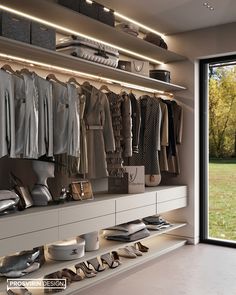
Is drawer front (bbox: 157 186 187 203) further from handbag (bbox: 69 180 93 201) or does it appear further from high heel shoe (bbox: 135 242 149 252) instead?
handbag (bbox: 69 180 93 201)

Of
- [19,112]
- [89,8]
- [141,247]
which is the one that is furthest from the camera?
[141,247]

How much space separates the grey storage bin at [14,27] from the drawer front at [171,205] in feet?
7.67

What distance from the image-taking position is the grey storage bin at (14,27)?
2.66 m

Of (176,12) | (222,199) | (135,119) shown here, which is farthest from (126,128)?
(222,199)

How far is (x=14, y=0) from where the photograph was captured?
2.95m

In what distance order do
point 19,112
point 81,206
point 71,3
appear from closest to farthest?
point 19,112
point 81,206
point 71,3

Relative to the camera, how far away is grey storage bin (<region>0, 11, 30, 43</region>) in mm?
2658

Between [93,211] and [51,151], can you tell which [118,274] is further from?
[51,151]

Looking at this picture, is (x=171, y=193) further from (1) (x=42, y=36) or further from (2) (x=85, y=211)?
(1) (x=42, y=36)

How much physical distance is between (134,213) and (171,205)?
817mm

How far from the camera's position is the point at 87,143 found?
11.6 ft

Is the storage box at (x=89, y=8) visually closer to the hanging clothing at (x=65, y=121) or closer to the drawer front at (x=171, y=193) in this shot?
the hanging clothing at (x=65, y=121)

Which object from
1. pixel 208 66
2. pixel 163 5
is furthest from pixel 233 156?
pixel 163 5

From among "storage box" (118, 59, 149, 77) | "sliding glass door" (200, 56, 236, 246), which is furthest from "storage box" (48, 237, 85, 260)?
"sliding glass door" (200, 56, 236, 246)
